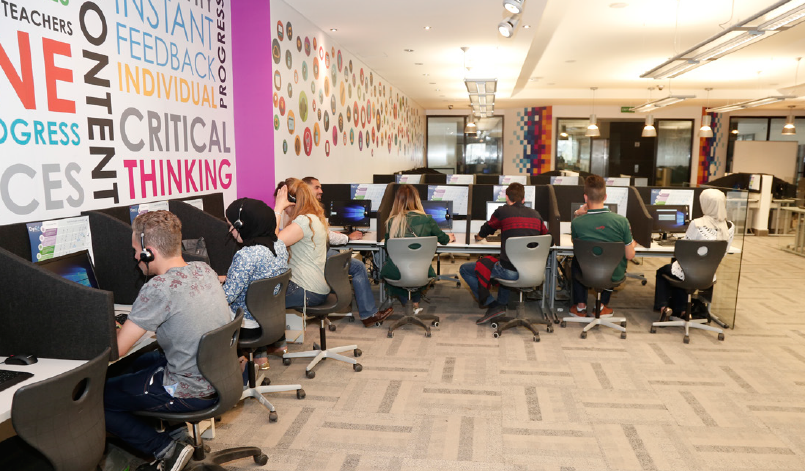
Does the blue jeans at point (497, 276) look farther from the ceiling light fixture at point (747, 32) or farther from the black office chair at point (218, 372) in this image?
the black office chair at point (218, 372)

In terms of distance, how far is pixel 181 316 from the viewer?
210cm

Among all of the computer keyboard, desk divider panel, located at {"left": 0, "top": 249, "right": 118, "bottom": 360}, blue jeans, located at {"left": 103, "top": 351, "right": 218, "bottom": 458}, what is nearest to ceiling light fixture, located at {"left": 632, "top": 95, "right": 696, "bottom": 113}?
blue jeans, located at {"left": 103, "top": 351, "right": 218, "bottom": 458}

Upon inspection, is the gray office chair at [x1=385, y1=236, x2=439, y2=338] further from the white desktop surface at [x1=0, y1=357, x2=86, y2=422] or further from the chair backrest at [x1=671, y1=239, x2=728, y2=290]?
the white desktop surface at [x1=0, y1=357, x2=86, y2=422]

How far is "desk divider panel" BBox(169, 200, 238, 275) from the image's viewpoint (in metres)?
3.59

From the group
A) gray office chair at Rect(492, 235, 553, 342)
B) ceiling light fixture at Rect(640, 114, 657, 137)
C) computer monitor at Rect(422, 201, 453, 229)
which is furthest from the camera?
ceiling light fixture at Rect(640, 114, 657, 137)

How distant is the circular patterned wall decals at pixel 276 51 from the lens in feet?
15.3

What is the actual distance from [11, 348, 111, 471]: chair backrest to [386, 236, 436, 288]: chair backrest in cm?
262

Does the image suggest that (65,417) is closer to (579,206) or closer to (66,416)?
(66,416)

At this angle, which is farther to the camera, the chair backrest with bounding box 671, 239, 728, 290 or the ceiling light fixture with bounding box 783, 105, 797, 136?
the ceiling light fixture with bounding box 783, 105, 797, 136

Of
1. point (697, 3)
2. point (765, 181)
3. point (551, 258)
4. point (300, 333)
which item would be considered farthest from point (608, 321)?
point (765, 181)

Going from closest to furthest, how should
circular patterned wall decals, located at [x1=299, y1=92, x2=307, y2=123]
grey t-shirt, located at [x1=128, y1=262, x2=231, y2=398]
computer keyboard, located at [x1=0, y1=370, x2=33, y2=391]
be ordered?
computer keyboard, located at [x1=0, y1=370, x2=33, y2=391] < grey t-shirt, located at [x1=128, y1=262, x2=231, y2=398] < circular patterned wall decals, located at [x1=299, y1=92, x2=307, y2=123]

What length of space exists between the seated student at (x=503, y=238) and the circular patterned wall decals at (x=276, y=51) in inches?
90.3

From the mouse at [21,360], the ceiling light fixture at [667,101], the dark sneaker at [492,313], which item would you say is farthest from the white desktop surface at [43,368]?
the ceiling light fixture at [667,101]

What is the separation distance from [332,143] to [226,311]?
4.49m
